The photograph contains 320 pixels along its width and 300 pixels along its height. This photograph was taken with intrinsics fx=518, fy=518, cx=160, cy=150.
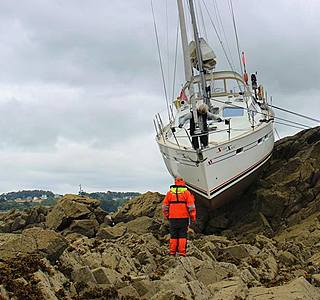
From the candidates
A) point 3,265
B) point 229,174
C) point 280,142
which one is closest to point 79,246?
point 3,265

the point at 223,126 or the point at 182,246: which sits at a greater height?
the point at 223,126

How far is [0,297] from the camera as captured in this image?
6270 mm

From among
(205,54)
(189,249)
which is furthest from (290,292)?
(205,54)

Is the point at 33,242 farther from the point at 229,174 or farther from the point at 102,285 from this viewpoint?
the point at 229,174

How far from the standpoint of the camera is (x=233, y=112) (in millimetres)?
20406

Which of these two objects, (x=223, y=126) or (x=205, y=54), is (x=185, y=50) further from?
(x=205, y=54)

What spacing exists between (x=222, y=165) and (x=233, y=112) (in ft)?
13.6

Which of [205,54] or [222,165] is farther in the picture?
[205,54]

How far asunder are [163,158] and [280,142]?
6.77 meters

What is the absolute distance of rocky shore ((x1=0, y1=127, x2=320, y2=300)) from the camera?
289 inches

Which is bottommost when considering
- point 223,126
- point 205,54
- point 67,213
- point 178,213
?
point 178,213

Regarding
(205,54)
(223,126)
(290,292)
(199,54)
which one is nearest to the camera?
(290,292)

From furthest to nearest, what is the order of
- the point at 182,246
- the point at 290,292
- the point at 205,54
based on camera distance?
the point at 205,54, the point at 182,246, the point at 290,292

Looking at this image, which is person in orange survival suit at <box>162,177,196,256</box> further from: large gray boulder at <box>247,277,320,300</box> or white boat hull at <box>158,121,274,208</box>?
white boat hull at <box>158,121,274,208</box>
